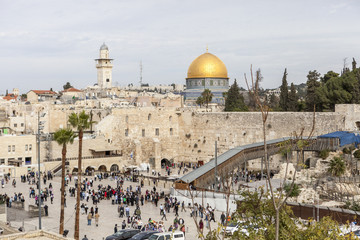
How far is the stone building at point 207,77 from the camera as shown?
6153 centimetres

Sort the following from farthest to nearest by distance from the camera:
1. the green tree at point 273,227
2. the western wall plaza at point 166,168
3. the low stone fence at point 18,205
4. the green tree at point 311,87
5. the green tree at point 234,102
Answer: the green tree at point 234,102 < the green tree at point 311,87 < the low stone fence at point 18,205 < the western wall plaza at point 166,168 < the green tree at point 273,227

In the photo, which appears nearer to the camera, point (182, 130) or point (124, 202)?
point (124, 202)

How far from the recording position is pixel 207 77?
61.7m

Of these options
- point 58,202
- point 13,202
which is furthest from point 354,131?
point 13,202


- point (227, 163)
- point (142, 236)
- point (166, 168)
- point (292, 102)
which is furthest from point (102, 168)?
point (142, 236)

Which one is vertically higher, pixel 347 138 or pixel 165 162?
pixel 347 138

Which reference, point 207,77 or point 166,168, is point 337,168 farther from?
point 207,77

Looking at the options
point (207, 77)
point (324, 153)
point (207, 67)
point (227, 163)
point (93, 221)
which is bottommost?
point (93, 221)

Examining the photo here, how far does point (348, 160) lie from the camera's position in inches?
1229

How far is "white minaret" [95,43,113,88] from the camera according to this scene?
6311cm

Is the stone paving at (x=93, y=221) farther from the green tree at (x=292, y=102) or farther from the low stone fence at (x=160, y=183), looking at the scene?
the green tree at (x=292, y=102)

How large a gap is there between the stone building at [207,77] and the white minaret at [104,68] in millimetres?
10433

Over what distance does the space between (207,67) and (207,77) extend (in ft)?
4.07

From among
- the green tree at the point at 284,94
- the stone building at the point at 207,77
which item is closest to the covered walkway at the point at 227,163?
the green tree at the point at 284,94
